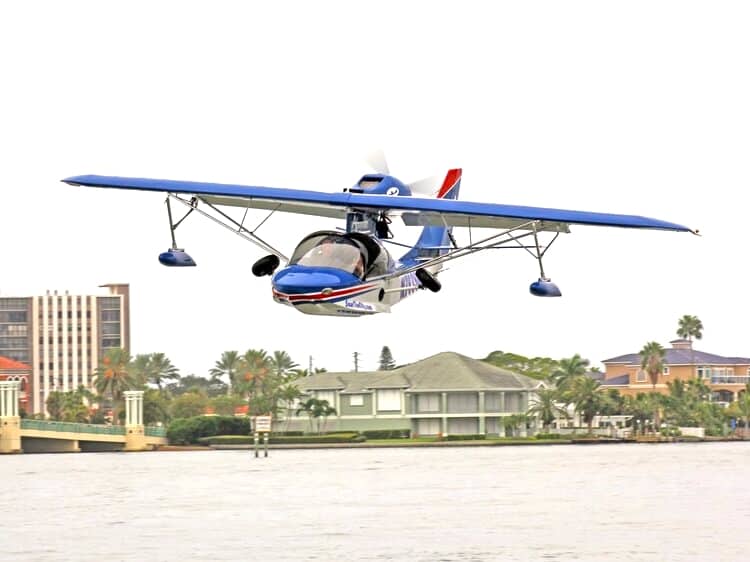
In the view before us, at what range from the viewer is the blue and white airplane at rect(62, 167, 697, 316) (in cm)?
4309

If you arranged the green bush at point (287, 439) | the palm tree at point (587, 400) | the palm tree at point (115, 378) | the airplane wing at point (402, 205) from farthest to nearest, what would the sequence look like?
the palm tree at point (115, 378) < the palm tree at point (587, 400) < the green bush at point (287, 439) < the airplane wing at point (402, 205)

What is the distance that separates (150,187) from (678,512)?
2441cm

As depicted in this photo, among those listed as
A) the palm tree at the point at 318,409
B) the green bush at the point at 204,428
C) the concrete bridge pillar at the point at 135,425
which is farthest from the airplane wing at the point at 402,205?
the palm tree at the point at 318,409

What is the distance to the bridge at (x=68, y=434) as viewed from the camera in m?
144

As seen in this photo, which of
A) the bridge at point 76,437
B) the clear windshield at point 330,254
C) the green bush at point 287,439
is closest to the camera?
the clear windshield at point 330,254

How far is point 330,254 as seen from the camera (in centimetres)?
4400

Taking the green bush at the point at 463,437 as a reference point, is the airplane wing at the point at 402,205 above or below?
above

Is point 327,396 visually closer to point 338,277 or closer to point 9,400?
point 9,400

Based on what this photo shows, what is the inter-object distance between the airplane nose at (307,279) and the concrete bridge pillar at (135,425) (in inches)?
4159

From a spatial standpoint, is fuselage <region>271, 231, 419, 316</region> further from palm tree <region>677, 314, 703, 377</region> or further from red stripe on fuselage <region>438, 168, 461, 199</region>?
palm tree <region>677, 314, 703, 377</region>

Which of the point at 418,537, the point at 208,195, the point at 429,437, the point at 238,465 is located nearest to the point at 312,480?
the point at 238,465

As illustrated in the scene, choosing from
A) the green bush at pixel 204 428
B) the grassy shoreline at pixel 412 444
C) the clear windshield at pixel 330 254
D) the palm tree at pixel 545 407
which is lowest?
the grassy shoreline at pixel 412 444

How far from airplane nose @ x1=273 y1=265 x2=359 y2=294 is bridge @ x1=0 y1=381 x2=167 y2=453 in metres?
104

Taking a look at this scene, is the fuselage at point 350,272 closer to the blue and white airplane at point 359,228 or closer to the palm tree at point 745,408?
the blue and white airplane at point 359,228
